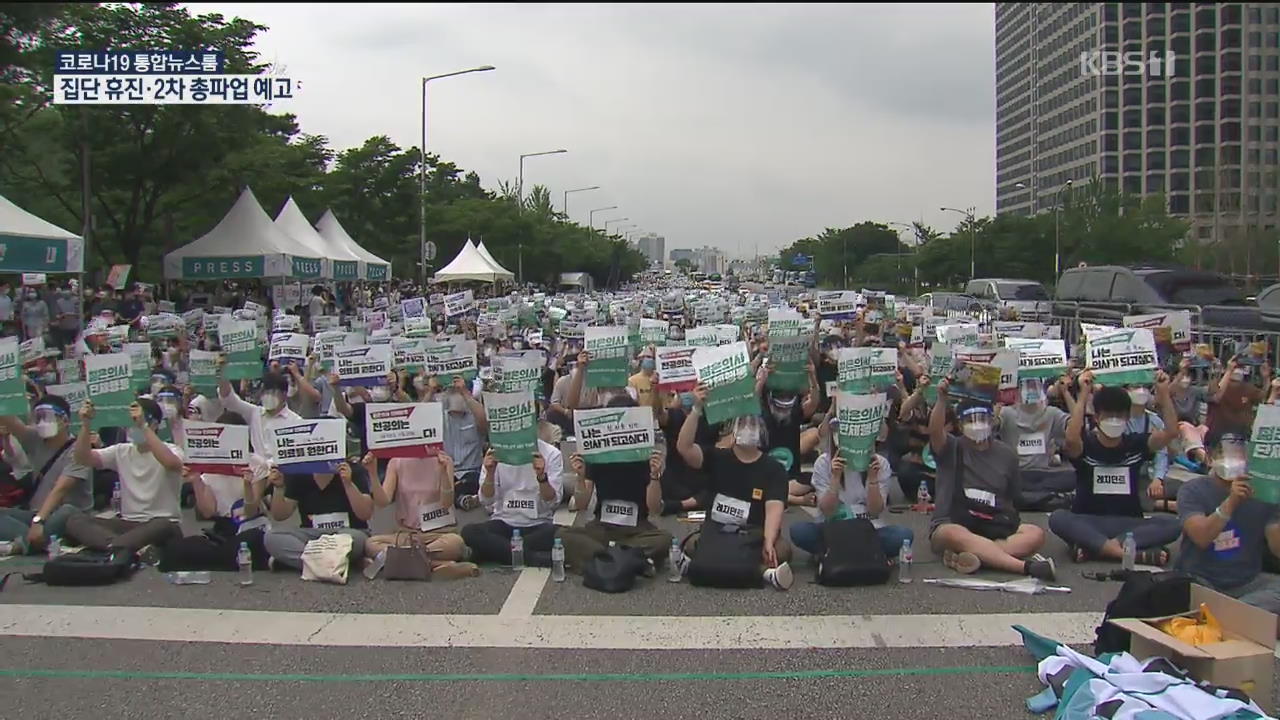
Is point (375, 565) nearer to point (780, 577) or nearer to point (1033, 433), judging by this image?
point (780, 577)

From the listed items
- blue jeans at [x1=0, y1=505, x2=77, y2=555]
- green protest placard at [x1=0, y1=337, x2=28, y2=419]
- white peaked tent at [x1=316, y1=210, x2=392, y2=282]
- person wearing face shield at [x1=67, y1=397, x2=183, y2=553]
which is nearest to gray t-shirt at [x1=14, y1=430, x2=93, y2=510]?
blue jeans at [x1=0, y1=505, x2=77, y2=555]

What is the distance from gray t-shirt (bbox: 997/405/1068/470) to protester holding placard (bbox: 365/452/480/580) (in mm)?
5307

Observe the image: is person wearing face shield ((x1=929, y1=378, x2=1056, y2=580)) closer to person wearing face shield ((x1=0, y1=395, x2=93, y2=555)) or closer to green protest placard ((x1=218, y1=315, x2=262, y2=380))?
person wearing face shield ((x1=0, y1=395, x2=93, y2=555))

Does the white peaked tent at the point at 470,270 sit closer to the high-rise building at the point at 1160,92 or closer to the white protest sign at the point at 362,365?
the white protest sign at the point at 362,365

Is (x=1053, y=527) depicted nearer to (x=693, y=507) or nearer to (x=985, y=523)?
(x=985, y=523)

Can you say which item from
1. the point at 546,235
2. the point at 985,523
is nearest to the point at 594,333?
the point at 985,523

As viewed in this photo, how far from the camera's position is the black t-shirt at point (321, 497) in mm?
8039

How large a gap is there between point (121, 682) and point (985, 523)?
5862 mm

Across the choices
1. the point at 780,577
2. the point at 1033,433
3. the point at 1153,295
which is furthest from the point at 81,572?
the point at 1153,295

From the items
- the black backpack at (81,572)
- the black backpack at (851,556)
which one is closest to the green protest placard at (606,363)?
the black backpack at (851,556)

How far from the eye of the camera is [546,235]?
61.1 m

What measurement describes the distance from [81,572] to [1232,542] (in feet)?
25.6

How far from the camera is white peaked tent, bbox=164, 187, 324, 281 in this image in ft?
78.7

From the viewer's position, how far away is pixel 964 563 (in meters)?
7.75
